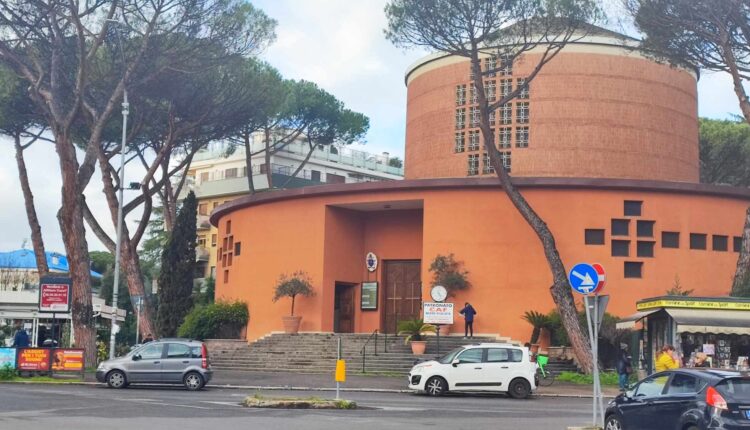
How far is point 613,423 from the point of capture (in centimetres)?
1343

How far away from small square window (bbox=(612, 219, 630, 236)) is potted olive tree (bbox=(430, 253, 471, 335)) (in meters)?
5.28

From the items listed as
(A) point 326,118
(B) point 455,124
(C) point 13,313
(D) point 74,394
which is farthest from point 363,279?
(C) point 13,313

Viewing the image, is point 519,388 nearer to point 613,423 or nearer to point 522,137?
point 613,423

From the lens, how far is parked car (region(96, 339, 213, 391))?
78.7ft

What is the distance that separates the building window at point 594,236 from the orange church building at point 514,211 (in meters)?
0.05

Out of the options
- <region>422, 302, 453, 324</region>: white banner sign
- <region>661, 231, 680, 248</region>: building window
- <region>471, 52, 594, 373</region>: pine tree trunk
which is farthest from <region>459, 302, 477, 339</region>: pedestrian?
<region>661, 231, 680, 248</region>: building window

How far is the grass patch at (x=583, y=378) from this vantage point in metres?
27.6

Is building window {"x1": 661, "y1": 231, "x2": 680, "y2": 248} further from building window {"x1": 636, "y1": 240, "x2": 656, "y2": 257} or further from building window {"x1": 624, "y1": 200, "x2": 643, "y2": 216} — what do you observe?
building window {"x1": 624, "y1": 200, "x2": 643, "y2": 216}

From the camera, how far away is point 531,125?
39.0 meters

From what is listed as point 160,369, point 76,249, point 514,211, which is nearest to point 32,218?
point 76,249

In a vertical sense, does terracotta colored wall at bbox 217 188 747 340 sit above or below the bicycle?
above

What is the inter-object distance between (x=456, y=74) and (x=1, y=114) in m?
19.0

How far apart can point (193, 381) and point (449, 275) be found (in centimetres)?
1113

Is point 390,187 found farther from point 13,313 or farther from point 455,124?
point 13,313
